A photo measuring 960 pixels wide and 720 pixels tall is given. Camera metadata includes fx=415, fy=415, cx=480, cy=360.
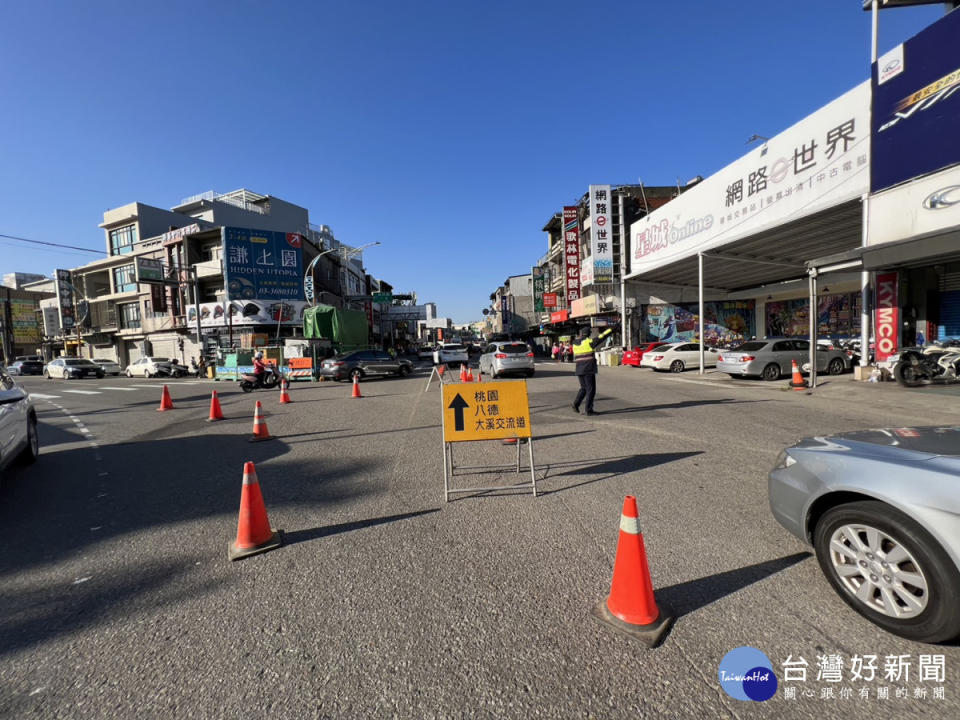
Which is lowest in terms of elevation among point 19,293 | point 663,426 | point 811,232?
point 663,426

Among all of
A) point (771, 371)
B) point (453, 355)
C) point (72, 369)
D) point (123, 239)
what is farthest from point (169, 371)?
point (771, 371)

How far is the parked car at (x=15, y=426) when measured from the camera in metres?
4.71

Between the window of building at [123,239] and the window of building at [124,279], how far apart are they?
1619mm

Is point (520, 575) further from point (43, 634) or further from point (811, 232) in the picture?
point (811, 232)

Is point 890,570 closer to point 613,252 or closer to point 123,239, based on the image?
point 613,252

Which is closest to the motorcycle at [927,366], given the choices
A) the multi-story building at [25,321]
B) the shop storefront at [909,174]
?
the shop storefront at [909,174]

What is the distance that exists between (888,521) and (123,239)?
51.1 meters

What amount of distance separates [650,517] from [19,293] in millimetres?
77376

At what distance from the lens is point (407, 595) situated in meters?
2.60

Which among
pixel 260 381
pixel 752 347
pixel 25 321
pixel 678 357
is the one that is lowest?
pixel 260 381

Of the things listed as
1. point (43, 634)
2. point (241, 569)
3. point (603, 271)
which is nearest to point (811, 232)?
point (603, 271)

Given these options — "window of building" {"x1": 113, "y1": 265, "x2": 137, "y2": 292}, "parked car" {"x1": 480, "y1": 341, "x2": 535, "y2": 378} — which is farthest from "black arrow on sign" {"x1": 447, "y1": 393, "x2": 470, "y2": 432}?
"window of building" {"x1": 113, "y1": 265, "x2": 137, "y2": 292}

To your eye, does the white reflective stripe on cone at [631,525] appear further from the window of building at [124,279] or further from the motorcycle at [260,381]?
the window of building at [124,279]

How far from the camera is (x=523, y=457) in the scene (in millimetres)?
5559
